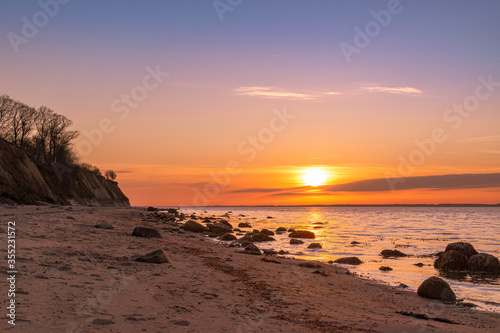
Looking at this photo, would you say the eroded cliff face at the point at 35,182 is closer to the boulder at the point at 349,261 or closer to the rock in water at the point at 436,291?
the boulder at the point at 349,261

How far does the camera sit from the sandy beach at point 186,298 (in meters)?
6.47

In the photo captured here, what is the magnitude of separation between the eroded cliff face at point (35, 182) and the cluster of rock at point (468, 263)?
33.9 m

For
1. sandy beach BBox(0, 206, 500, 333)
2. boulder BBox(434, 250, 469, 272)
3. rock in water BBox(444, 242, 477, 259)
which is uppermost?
rock in water BBox(444, 242, 477, 259)

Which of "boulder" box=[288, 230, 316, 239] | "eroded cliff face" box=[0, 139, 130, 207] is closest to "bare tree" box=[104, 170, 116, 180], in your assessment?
"eroded cliff face" box=[0, 139, 130, 207]

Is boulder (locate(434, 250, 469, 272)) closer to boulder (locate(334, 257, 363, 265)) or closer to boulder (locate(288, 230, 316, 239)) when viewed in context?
boulder (locate(334, 257, 363, 265))

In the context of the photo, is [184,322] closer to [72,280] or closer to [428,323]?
[72,280]

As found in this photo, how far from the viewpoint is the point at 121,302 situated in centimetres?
736

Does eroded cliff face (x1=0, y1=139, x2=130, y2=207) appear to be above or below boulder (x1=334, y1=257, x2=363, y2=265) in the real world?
above

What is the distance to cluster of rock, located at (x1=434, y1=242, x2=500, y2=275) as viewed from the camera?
16.6 metres

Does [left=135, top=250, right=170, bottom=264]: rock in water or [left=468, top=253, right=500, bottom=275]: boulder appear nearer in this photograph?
[left=135, top=250, right=170, bottom=264]: rock in water

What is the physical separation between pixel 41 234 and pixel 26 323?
8629 millimetres

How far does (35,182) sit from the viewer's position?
140ft

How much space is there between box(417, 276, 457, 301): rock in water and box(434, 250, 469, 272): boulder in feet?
20.5

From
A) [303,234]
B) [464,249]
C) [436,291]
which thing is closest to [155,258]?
[436,291]
